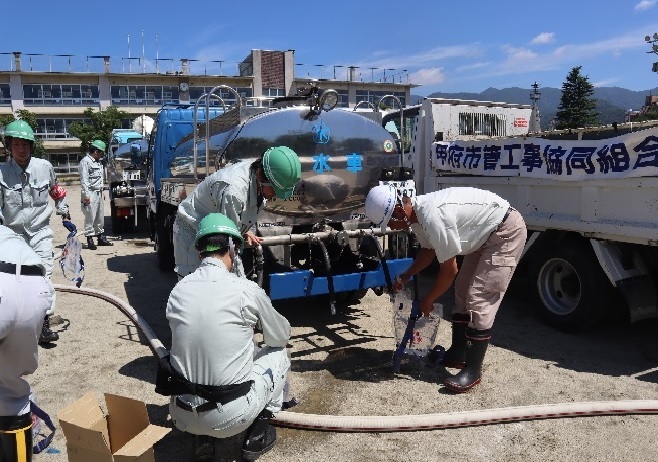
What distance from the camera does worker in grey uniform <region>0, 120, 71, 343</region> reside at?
4.82 meters

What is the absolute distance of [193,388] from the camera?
9.05 feet

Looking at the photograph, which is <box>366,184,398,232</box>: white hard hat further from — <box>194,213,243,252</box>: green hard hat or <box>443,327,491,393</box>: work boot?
<box>194,213,243,252</box>: green hard hat

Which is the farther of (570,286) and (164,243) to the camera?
(164,243)

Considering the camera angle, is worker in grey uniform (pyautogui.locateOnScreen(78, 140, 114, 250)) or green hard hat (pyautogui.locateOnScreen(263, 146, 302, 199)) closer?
green hard hat (pyautogui.locateOnScreen(263, 146, 302, 199))

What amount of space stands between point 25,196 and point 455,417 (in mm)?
4309

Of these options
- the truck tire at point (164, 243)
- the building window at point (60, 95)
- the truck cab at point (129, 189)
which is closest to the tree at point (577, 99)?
the building window at point (60, 95)

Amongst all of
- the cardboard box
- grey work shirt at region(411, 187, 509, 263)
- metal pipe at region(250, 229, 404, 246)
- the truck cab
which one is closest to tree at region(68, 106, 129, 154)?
the truck cab

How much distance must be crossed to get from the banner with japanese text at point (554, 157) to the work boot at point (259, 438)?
12.3 feet

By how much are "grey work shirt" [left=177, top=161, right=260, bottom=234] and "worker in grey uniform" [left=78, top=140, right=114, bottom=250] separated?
22.0ft

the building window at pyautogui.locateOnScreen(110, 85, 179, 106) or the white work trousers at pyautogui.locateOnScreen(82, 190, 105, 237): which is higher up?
the building window at pyautogui.locateOnScreen(110, 85, 179, 106)

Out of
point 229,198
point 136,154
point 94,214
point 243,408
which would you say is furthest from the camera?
point 136,154

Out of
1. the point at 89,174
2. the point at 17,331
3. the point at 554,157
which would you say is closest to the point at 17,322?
the point at 17,331

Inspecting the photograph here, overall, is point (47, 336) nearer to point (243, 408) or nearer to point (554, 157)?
point (243, 408)

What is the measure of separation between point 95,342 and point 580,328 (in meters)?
4.75
